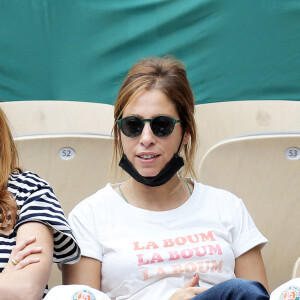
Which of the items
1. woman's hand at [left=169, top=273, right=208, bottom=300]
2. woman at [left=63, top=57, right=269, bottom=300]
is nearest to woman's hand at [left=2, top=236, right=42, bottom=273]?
woman at [left=63, top=57, right=269, bottom=300]

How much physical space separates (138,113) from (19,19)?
187cm

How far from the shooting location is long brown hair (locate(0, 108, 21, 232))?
6.48 feet

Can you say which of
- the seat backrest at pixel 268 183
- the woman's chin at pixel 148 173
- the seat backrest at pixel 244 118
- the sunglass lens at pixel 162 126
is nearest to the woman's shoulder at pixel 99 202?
the woman's chin at pixel 148 173

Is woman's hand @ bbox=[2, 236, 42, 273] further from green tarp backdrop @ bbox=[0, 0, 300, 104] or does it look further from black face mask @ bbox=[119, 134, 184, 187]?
green tarp backdrop @ bbox=[0, 0, 300, 104]

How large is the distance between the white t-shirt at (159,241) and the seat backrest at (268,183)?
38 centimetres

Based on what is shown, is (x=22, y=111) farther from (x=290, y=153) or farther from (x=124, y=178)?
(x=290, y=153)

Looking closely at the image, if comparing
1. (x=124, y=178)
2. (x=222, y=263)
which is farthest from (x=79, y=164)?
(x=222, y=263)

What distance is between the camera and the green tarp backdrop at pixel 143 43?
3789 millimetres

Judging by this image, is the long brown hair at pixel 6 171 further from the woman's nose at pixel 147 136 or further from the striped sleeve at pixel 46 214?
the woman's nose at pixel 147 136

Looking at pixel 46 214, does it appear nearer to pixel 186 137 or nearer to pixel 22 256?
pixel 22 256

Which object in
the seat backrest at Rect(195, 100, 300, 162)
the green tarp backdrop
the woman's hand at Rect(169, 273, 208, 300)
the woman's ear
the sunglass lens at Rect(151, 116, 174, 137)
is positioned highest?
the green tarp backdrop

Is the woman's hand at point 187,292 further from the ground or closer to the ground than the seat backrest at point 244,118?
closer to the ground

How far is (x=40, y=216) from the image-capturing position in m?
1.96

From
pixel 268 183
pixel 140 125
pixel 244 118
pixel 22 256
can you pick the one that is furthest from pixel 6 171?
pixel 244 118
